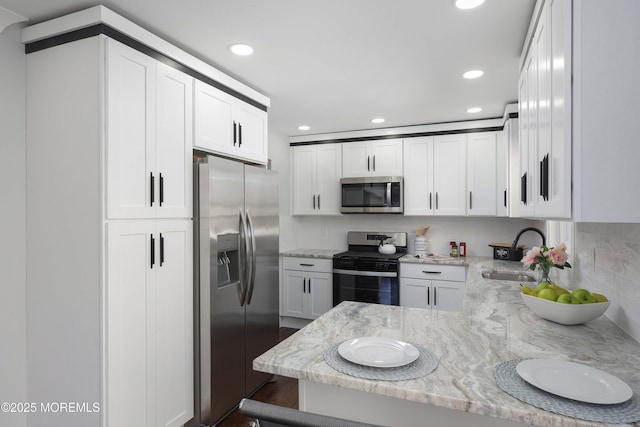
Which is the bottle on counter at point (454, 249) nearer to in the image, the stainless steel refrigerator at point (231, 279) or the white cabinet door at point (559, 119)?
the stainless steel refrigerator at point (231, 279)

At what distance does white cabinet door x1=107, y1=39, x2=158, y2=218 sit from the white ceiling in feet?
0.81

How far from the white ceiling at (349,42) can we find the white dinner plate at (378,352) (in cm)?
154

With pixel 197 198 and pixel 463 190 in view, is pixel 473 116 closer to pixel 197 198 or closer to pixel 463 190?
pixel 463 190

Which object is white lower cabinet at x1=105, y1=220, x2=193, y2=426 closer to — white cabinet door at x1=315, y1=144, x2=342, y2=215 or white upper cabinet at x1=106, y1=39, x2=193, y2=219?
white upper cabinet at x1=106, y1=39, x2=193, y2=219

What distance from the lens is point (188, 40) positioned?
2.12 meters

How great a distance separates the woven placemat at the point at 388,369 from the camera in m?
1.10

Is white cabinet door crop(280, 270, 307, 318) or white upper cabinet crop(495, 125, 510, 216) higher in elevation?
white upper cabinet crop(495, 125, 510, 216)

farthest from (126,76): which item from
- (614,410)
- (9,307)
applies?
(614,410)

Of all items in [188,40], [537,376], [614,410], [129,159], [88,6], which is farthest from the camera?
[188,40]

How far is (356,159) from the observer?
4.43 m

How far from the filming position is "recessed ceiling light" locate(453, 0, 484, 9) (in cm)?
169

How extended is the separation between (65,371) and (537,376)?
6.98 ft

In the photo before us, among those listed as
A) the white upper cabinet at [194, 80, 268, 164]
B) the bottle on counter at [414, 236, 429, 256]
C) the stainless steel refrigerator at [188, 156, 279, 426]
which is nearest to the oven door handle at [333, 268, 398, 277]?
the bottle on counter at [414, 236, 429, 256]

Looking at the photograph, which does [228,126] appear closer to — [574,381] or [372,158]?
[372,158]
